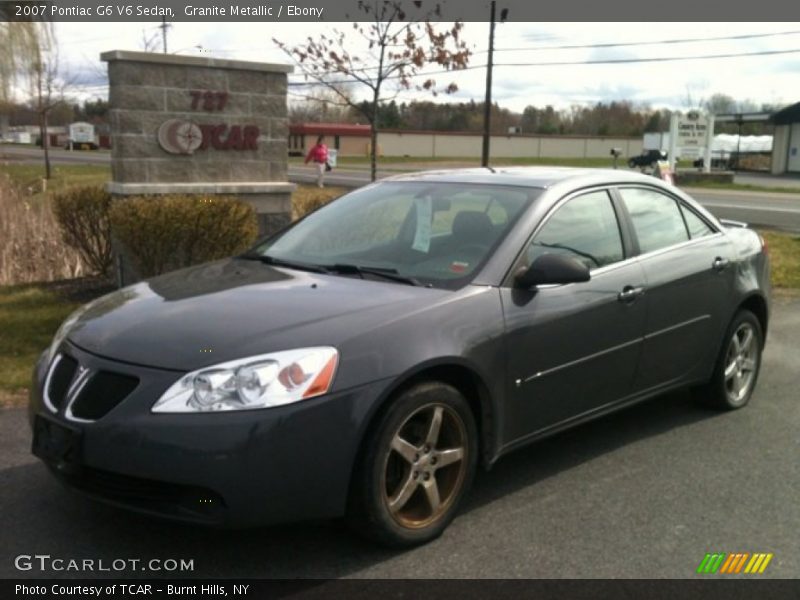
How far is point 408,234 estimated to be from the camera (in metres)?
4.49

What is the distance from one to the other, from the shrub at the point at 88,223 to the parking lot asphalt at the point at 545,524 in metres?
4.51

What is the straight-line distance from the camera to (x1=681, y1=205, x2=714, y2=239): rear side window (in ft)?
17.4

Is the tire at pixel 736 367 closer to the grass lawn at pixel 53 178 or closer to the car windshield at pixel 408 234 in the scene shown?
the car windshield at pixel 408 234

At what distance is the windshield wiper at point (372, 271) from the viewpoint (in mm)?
3941

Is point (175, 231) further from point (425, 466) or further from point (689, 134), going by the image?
point (689, 134)

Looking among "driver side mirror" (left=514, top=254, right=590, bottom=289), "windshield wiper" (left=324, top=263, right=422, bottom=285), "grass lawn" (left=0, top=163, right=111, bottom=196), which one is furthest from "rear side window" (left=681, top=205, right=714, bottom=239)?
"grass lawn" (left=0, top=163, right=111, bottom=196)

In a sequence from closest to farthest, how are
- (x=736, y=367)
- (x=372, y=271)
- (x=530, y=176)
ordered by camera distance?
(x=372, y=271) < (x=530, y=176) < (x=736, y=367)

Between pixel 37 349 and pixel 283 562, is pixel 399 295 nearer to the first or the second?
pixel 283 562

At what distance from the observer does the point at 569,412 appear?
425cm

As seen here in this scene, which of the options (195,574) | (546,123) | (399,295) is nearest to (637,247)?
(399,295)

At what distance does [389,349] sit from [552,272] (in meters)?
0.98

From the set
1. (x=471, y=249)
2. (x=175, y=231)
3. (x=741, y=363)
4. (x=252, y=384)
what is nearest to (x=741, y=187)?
(x=175, y=231)

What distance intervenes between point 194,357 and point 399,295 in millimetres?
973

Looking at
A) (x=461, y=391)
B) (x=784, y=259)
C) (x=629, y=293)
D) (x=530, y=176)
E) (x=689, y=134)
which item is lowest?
(x=784, y=259)
